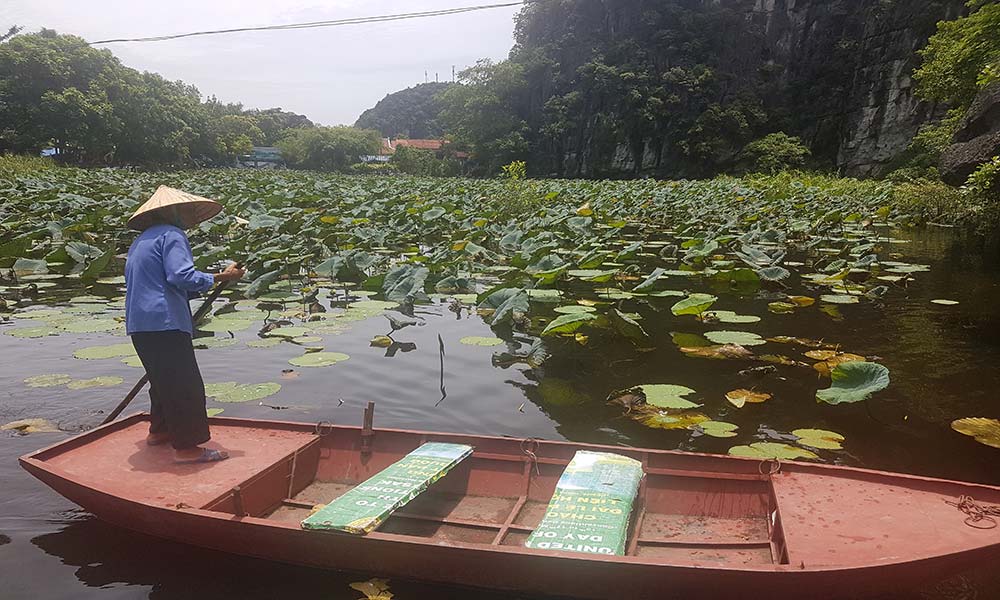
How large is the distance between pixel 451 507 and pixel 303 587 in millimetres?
794

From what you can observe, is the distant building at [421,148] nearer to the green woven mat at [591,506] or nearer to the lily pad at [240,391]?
the lily pad at [240,391]

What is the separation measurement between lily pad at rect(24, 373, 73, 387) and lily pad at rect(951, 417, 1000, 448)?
5187mm

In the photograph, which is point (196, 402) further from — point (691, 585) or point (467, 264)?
point (467, 264)

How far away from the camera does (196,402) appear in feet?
9.61

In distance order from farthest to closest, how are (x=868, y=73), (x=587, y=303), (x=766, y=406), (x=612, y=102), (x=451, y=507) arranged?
(x=612, y=102) → (x=868, y=73) → (x=587, y=303) → (x=766, y=406) → (x=451, y=507)

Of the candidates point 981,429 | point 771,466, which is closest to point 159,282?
point 771,466

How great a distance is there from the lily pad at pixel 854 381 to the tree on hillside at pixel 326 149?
175 ft

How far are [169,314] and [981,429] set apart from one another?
4.00 metres

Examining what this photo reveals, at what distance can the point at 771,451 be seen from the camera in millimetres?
3145

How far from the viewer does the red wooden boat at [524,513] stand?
1.95m

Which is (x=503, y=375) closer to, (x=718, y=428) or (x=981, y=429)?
(x=718, y=428)

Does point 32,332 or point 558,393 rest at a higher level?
point 32,332

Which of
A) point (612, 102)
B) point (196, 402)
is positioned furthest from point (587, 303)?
point (612, 102)

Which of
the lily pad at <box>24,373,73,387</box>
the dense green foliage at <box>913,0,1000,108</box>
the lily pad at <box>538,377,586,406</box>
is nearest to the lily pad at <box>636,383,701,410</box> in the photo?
the lily pad at <box>538,377,586,406</box>
